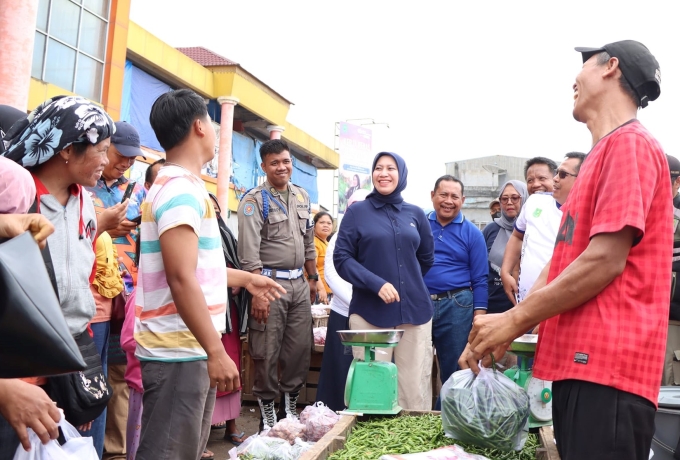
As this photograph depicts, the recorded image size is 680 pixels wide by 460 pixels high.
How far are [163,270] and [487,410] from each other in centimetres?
153

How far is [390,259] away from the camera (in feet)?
14.2

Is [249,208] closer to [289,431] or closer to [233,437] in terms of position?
[233,437]

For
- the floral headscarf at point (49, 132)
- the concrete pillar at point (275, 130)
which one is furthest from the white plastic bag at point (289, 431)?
the concrete pillar at point (275, 130)

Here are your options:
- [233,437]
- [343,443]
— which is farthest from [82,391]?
[233,437]

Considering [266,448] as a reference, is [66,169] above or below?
above

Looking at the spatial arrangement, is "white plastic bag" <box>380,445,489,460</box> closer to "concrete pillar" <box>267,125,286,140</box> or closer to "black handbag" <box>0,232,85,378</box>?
"black handbag" <box>0,232,85,378</box>

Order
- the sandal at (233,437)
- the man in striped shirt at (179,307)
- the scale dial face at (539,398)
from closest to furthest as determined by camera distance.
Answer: the man in striped shirt at (179,307) → the scale dial face at (539,398) → the sandal at (233,437)

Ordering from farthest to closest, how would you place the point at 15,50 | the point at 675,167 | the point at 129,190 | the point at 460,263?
the point at 15,50, the point at 460,263, the point at 675,167, the point at 129,190

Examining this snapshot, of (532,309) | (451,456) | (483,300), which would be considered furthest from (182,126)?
(483,300)

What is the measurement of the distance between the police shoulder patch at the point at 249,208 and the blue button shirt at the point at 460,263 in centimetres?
169

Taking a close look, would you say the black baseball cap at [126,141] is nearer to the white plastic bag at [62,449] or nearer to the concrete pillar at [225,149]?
the white plastic bag at [62,449]

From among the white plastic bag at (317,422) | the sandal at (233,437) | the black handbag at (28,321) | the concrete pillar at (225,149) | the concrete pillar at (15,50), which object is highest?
the concrete pillar at (225,149)

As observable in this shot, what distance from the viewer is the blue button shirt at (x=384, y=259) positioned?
4168 mm

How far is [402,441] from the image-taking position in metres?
2.83
